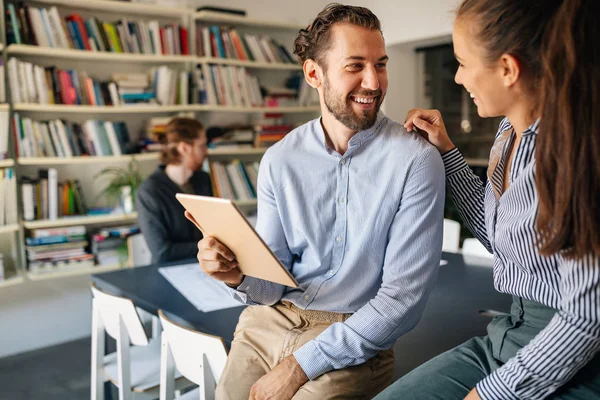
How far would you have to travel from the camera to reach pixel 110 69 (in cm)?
405

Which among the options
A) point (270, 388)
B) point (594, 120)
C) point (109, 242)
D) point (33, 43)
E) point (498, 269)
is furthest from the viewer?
point (109, 242)

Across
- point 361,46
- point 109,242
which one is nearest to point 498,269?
point 361,46

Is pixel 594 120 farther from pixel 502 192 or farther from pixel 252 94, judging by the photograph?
pixel 252 94

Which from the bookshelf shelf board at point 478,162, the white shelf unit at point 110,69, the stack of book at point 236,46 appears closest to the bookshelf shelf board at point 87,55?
the white shelf unit at point 110,69

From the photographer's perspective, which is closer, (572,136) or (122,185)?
(572,136)

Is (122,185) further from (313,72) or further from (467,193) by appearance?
(467,193)

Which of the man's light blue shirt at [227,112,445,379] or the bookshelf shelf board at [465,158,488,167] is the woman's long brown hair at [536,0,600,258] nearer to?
the man's light blue shirt at [227,112,445,379]

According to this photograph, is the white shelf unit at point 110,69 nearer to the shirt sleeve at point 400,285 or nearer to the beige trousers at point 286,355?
the beige trousers at point 286,355

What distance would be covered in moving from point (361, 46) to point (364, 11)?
0.11 m

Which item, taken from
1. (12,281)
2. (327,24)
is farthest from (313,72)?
(12,281)

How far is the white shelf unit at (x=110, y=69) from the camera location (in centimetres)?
356

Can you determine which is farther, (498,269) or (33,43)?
(33,43)

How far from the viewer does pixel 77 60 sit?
12.9 ft

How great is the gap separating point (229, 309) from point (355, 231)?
703 mm
